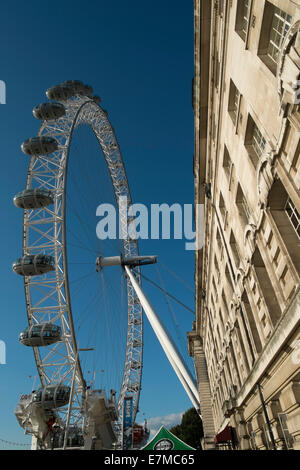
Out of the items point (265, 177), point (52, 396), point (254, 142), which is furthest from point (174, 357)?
point (52, 396)

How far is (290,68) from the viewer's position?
Result: 9.75 meters

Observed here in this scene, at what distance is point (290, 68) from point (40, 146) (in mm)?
44988

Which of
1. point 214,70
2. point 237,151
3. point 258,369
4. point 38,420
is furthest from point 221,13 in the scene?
point 38,420

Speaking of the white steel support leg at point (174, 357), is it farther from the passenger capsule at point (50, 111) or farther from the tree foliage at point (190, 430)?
the tree foliage at point (190, 430)

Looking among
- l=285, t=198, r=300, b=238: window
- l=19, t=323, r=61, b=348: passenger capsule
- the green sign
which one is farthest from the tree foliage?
l=285, t=198, r=300, b=238: window

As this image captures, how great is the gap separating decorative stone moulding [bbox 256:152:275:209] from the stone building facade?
0.04 m

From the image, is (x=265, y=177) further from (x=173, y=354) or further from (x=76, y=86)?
(x=76, y=86)

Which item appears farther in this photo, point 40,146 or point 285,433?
point 40,146

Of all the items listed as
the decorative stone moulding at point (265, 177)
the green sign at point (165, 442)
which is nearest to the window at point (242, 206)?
the decorative stone moulding at point (265, 177)

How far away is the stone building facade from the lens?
1098 centimetres

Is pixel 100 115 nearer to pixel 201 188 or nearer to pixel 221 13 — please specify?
pixel 201 188

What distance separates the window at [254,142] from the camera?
14719mm

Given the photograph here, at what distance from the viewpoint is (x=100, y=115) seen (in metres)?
65.2

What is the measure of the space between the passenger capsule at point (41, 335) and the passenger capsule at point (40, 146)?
83.4 feet
